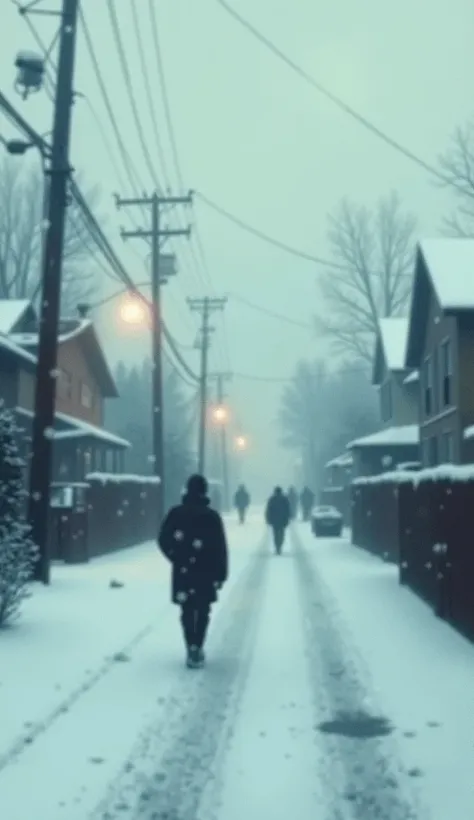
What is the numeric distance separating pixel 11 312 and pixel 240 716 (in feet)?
→ 103

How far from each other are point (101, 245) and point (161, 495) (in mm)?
17490

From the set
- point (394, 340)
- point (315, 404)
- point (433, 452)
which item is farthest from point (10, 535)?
point (315, 404)

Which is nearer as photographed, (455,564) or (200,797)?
(200,797)

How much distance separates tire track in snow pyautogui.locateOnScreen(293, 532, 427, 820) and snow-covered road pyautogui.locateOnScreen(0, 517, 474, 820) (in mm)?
16

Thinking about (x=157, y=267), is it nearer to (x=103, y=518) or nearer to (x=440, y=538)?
(x=103, y=518)

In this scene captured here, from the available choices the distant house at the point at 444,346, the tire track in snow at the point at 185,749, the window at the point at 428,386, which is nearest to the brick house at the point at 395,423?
the distant house at the point at 444,346

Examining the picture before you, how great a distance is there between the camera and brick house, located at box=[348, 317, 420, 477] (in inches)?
1797

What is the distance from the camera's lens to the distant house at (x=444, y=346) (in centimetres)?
3052

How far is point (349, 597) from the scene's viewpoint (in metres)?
16.7

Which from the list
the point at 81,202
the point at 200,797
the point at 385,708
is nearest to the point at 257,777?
the point at 200,797

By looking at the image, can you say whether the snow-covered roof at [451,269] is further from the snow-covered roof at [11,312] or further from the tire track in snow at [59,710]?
the tire track in snow at [59,710]

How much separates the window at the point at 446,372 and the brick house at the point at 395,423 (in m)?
11.7

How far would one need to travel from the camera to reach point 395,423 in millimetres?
47562

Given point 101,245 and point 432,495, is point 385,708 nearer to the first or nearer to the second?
point 432,495
